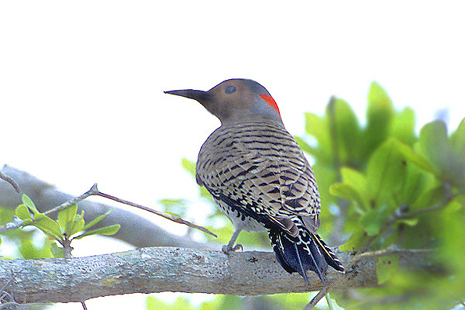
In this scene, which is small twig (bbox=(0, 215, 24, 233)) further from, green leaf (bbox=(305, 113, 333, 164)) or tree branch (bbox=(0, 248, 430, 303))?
green leaf (bbox=(305, 113, 333, 164))

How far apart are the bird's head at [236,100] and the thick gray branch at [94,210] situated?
0.54m

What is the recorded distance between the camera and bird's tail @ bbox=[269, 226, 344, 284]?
106 cm

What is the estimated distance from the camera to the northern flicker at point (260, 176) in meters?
1.11

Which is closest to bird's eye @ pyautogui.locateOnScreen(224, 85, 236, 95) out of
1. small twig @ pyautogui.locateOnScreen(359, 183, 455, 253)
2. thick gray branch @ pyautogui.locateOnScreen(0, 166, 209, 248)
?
thick gray branch @ pyautogui.locateOnScreen(0, 166, 209, 248)

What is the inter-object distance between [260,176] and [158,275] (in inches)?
17.2

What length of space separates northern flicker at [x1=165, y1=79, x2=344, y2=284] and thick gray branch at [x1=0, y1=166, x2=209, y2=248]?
1.10 ft

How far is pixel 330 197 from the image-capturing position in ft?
4.10

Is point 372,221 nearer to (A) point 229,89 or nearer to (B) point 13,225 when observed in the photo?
(B) point 13,225

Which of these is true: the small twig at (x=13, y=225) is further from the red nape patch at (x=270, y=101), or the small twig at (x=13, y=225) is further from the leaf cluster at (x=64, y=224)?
the red nape patch at (x=270, y=101)

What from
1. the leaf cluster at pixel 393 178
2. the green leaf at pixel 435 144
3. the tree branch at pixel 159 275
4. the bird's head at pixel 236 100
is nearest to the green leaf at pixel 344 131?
the leaf cluster at pixel 393 178

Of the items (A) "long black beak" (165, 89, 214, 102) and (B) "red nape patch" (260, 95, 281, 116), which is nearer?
(A) "long black beak" (165, 89, 214, 102)

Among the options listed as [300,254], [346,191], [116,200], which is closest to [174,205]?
[116,200]

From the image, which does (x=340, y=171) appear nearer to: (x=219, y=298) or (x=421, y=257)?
(x=421, y=257)

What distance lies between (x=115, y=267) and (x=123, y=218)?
56 cm
